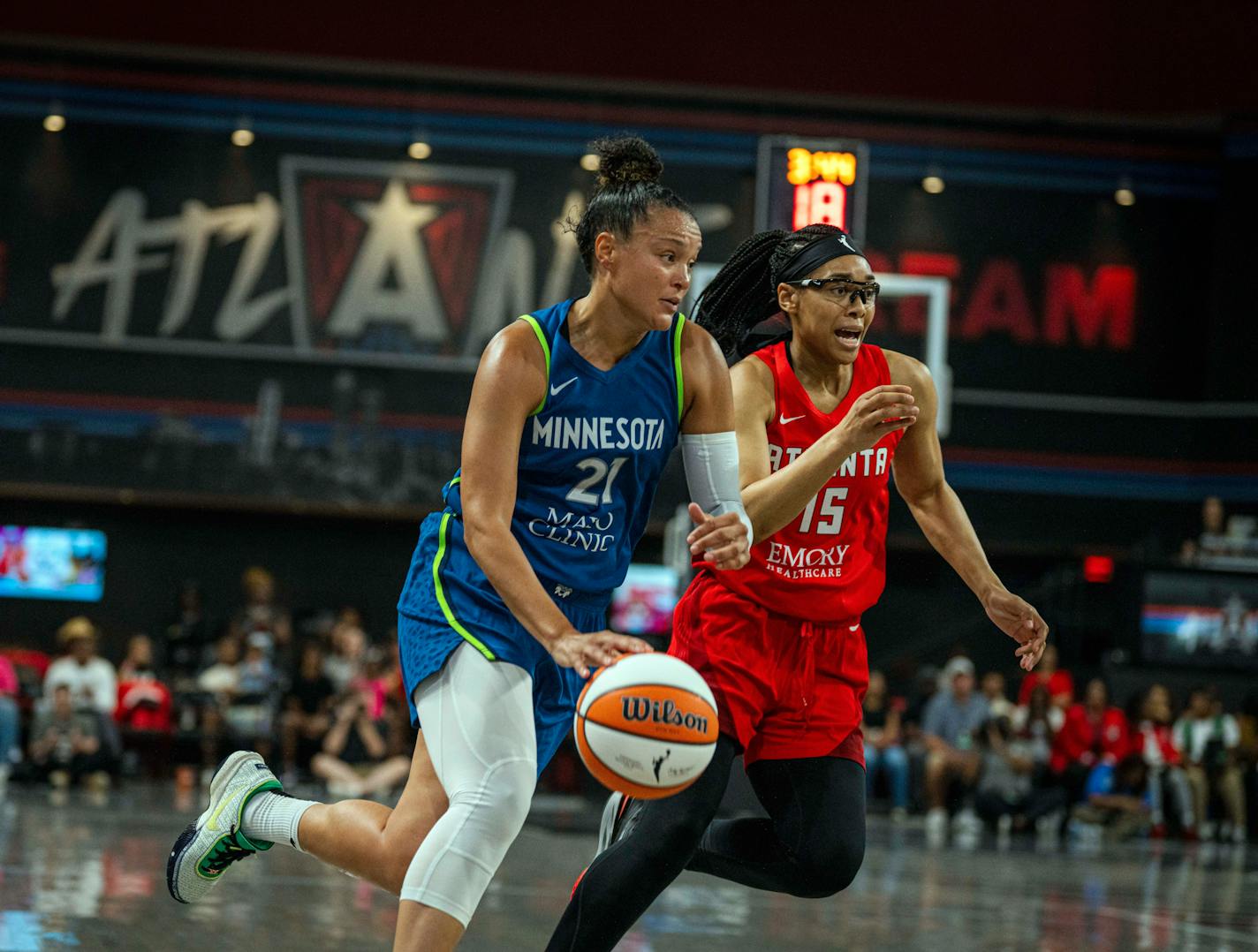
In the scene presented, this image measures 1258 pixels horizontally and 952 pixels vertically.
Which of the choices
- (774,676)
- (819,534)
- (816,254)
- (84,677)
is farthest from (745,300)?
(84,677)

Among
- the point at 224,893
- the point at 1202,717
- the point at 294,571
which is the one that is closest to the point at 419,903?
the point at 224,893

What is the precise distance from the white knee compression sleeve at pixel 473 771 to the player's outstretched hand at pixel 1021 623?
126 cm

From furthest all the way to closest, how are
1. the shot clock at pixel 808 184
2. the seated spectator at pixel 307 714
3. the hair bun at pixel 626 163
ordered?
the seated spectator at pixel 307 714 < the shot clock at pixel 808 184 < the hair bun at pixel 626 163

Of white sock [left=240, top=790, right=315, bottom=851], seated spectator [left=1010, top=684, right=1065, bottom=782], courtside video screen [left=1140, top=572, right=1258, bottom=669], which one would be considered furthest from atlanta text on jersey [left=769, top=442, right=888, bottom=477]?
courtside video screen [left=1140, top=572, right=1258, bottom=669]

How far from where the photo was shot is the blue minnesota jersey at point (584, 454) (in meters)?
3.49

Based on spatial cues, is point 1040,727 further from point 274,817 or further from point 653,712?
point 653,712

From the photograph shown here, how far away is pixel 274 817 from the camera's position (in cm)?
399

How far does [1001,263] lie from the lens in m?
21.7

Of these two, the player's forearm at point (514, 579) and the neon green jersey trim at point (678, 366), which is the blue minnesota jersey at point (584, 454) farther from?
the player's forearm at point (514, 579)

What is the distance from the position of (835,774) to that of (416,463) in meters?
15.1

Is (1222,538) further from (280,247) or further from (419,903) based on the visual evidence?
(419,903)

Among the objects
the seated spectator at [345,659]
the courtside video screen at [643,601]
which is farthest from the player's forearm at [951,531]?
the courtside video screen at [643,601]

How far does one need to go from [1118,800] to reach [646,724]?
471 inches

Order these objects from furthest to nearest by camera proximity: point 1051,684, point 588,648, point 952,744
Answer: point 1051,684, point 952,744, point 588,648
